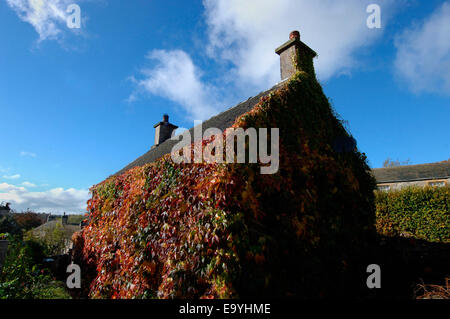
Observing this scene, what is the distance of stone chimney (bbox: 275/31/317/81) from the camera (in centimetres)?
852

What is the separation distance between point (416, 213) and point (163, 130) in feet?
53.5

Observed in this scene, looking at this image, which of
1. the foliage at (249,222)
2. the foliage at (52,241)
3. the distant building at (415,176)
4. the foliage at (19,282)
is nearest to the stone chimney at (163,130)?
the foliage at (52,241)

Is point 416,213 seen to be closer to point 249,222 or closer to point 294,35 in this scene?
point 294,35

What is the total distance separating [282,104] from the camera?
19.8 ft

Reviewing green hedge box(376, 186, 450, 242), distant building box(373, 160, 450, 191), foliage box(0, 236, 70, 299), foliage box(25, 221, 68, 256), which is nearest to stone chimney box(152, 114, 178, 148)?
foliage box(25, 221, 68, 256)

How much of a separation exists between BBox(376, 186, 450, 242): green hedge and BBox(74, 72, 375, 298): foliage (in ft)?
28.3

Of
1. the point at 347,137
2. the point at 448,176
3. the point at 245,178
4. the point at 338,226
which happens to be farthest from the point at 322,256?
the point at 448,176

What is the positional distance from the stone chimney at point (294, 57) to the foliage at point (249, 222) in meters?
1.04

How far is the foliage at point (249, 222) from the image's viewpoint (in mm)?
3807

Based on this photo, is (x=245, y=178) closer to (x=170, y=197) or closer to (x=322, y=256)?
(x=170, y=197)

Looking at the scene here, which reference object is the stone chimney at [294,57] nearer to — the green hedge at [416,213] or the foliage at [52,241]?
the green hedge at [416,213]
